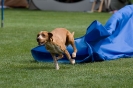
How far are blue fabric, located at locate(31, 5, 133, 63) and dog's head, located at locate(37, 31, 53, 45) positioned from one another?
4.61ft

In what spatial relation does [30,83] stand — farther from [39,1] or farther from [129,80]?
[39,1]

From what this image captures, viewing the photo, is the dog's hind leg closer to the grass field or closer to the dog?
the dog

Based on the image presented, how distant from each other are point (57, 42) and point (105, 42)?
6.94 feet

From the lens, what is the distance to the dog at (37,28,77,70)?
9.22 meters

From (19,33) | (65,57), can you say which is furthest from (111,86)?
(19,33)

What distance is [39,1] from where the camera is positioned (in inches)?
1283

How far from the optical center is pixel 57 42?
9500mm

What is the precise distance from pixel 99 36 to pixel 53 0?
71.7 ft

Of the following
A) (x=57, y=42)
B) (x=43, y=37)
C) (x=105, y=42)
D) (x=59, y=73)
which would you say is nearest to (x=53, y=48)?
(x=57, y=42)

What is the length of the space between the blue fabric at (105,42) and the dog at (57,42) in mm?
446

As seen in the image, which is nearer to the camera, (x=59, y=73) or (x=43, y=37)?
(x=59, y=73)

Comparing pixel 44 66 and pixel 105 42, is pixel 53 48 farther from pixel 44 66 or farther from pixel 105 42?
pixel 105 42

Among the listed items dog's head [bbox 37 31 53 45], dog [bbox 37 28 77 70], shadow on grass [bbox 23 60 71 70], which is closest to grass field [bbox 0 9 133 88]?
shadow on grass [bbox 23 60 71 70]

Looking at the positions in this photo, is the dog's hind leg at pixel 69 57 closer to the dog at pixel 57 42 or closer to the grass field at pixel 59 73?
the dog at pixel 57 42
